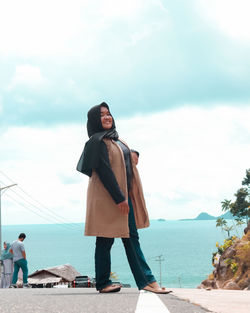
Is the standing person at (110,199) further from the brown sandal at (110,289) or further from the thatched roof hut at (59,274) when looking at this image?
the thatched roof hut at (59,274)

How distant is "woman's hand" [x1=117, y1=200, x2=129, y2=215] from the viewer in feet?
15.1

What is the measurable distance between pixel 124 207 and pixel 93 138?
30.8 inches

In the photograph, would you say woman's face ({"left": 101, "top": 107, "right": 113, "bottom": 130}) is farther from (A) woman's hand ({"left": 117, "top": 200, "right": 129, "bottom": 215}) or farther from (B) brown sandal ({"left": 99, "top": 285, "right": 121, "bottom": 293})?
(B) brown sandal ({"left": 99, "top": 285, "right": 121, "bottom": 293})

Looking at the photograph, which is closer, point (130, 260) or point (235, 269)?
point (130, 260)

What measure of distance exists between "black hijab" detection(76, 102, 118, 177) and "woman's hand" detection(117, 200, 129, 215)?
18.2 inches

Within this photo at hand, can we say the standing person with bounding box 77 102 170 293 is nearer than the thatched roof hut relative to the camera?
Yes

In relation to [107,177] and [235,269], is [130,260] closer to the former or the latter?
[107,177]

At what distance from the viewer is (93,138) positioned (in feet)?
15.8

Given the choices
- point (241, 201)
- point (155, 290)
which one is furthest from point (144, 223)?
point (241, 201)

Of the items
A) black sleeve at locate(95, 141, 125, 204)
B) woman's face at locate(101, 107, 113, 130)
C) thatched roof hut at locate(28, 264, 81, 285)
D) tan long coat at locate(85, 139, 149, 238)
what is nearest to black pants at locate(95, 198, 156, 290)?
tan long coat at locate(85, 139, 149, 238)

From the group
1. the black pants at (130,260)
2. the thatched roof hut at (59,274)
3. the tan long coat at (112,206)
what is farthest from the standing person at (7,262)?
the thatched roof hut at (59,274)

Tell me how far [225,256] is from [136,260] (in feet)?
103

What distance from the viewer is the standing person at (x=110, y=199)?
4.60m

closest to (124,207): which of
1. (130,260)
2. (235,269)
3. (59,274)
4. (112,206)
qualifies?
(112,206)
